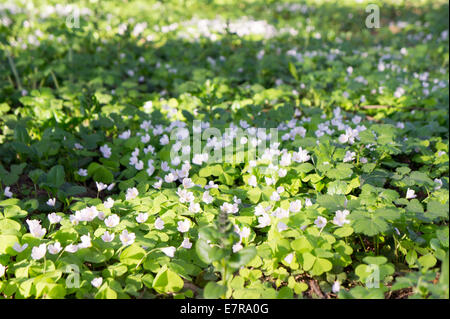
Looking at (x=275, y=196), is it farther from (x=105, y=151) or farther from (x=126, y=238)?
(x=105, y=151)

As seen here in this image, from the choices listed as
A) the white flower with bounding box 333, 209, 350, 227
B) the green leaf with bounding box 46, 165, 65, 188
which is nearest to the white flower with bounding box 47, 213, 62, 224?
the green leaf with bounding box 46, 165, 65, 188

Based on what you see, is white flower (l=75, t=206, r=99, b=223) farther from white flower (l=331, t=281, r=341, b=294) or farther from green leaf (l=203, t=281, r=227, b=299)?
white flower (l=331, t=281, r=341, b=294)

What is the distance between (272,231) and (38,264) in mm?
1179

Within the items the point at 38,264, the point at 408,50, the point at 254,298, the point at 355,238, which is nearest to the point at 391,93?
the point at 408,50

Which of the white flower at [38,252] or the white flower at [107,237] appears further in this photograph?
the white flower at [107,237]

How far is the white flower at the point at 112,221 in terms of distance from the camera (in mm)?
2383

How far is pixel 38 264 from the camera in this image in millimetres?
2129

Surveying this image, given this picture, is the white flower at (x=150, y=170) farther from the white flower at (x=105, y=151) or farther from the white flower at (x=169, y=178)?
the white flower at (x=105, y=151)

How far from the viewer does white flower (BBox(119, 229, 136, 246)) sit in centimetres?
227

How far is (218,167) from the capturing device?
3.01m

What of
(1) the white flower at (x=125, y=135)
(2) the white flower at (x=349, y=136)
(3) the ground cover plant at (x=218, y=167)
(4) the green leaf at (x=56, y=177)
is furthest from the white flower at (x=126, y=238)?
(2) the white flower at (x=349, y=136)

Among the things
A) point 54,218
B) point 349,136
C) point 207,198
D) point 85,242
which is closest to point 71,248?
point 85,242

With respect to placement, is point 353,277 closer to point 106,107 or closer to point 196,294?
point 196,294

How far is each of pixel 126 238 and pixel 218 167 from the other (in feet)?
3.07
